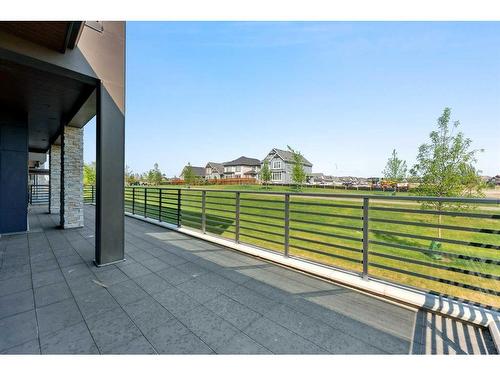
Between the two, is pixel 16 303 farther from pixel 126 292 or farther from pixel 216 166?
pixel 216 166

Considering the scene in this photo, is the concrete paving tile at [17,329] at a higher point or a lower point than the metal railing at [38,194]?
lower

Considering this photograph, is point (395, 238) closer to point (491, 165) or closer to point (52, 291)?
point (491, 165)

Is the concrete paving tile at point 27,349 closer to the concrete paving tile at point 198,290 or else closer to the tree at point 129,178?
the concrete paving tile at point 198,290

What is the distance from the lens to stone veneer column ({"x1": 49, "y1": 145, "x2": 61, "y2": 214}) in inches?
332

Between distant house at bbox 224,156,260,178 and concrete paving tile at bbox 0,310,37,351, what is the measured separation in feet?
169

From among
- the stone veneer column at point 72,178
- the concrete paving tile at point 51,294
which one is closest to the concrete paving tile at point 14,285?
the concrete paving tile at point 51,294

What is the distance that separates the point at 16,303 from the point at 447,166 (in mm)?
9330

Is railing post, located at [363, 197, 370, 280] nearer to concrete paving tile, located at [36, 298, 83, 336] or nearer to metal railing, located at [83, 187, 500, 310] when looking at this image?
metal railing, located at [83, 187, 500, 310]

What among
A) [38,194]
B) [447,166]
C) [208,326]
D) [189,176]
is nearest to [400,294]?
[208,326]

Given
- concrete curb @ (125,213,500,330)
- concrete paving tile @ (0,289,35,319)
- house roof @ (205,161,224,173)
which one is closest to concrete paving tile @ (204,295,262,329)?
concrete curb @ (125,213,500,330)

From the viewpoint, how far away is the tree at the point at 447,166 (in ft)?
19.9

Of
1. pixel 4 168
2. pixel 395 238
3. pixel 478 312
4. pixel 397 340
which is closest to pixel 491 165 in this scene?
pixel 395 238

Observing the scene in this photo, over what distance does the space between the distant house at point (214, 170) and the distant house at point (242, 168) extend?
169 cm

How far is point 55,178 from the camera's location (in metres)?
8.40
